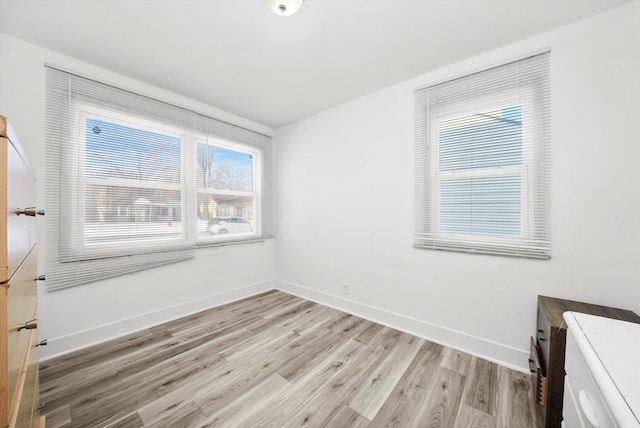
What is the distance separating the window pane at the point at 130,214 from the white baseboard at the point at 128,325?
0.79 m

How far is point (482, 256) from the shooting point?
1994 millimetres

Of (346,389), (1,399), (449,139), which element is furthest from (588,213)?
(1,399)

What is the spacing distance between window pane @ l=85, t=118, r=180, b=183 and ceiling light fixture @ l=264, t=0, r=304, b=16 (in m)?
1.88

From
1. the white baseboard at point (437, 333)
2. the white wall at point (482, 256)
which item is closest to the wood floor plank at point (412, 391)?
the white baseboard at point (437, 333)

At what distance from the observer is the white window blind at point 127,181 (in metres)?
1.98

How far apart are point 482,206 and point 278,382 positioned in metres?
2.14

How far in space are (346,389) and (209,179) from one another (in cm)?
267

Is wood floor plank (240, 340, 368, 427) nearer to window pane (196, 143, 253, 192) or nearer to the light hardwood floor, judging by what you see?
the light hardwood floor

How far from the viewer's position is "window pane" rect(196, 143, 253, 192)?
2926mm

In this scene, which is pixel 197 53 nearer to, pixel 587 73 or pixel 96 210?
pixel 96 210

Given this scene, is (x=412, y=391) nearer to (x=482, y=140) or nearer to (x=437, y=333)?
(x=437, y=333)

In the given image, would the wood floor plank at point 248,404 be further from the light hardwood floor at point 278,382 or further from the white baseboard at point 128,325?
the white baseboard at point 128,325

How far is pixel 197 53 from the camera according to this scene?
2.01m

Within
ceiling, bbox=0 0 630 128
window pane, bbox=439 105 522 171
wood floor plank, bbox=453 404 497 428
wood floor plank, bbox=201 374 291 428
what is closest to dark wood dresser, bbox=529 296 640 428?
wood floor plank, bbox=453 404 497 428
